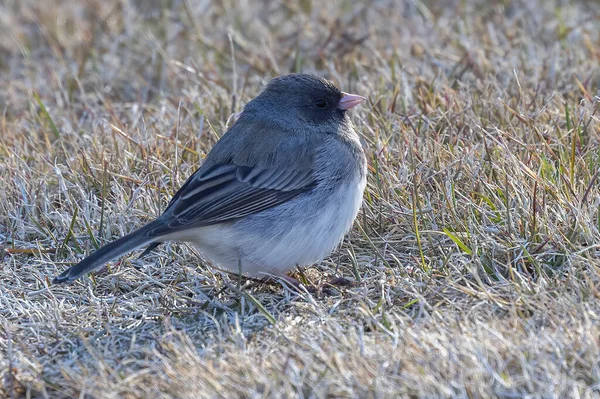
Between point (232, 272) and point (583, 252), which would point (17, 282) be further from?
point (583, 252)

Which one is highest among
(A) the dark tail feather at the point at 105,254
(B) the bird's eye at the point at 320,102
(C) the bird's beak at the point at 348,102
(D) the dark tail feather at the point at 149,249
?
(B) the bird's eye at the point at 320,102

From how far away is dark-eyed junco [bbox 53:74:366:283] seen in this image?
3.45 metres

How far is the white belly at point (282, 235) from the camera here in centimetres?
347

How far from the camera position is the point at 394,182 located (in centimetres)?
395

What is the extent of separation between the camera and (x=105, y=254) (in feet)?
10.6

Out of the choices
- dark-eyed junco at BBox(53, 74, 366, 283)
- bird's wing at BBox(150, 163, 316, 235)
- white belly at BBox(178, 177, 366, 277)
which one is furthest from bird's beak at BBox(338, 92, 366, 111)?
white belly at BBox(178, 177, 366, 277)

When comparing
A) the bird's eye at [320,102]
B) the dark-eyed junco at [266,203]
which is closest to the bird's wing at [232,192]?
the dark-eyed junco at [266,203]

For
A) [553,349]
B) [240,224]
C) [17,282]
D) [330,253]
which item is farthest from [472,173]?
[17,282]

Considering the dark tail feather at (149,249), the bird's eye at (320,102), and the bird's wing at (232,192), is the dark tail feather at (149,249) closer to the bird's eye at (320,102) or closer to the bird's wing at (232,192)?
the bird's wing at (232,192)

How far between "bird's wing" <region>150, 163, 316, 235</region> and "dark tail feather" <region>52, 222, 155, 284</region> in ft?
0.41

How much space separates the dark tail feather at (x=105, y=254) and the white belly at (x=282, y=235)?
7.3 inches

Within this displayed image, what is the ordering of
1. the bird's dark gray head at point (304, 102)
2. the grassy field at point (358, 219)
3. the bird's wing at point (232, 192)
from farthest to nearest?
the bird's dark gray head at point (304, 102) < the bird's wing at point (232, 192) < the grassy field at point (358, 219)

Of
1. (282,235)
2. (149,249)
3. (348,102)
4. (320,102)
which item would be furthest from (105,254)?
(348,102)

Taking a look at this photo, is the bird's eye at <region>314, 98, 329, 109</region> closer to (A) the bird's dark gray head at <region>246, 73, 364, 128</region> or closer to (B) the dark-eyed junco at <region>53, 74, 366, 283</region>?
(A) the bird's dark gray head at <region>246, 73, 364, 128</region>
